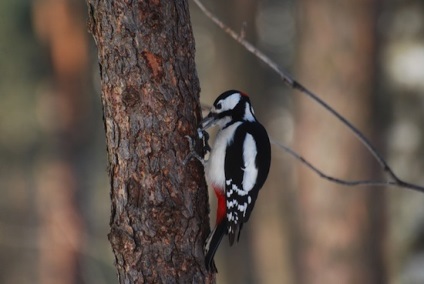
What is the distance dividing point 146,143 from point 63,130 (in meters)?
8.40

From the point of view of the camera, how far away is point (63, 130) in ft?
37.4

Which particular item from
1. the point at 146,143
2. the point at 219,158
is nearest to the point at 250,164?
the point at 219,158

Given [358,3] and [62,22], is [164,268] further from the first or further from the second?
[62,22]

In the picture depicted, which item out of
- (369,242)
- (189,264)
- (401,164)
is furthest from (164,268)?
A: (401,164)

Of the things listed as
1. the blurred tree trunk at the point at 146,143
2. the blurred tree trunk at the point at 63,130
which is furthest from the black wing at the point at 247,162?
the blurred tree trunk at the point at 63,130

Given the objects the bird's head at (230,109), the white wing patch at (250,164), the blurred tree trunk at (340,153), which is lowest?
the blurred tree trunk at (340,153)

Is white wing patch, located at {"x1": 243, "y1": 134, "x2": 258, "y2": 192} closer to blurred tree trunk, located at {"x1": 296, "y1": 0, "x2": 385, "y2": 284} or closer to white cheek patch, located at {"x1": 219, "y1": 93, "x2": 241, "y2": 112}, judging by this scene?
white cheek patch, located at {"x1": 219, "y1": 93, "x2": 241, "y2": 112}

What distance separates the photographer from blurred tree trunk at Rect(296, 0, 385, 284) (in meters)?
6.83

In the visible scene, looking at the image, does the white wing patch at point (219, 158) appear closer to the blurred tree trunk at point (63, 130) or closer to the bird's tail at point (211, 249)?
the bird's tail at point (211, 249)

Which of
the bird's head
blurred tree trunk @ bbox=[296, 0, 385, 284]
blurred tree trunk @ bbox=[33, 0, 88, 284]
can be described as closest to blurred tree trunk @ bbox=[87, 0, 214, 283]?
the bird's head

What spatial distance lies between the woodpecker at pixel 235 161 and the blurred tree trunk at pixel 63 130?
7513mm

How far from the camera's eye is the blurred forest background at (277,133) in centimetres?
691

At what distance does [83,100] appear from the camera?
1161 centimetres

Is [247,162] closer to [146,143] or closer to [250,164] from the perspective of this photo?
[250,164]
